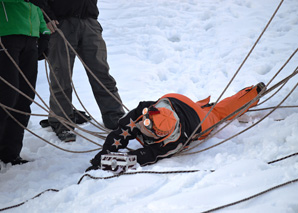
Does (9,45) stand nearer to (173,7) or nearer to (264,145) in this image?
(264,145)

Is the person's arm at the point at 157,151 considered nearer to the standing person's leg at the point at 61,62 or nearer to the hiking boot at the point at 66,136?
the hiking boot at the point at 66,136

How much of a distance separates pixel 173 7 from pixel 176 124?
16.1ft

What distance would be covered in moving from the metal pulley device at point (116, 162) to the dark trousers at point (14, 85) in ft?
2.17

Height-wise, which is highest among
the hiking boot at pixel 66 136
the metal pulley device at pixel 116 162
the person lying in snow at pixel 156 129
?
the person lying in snow at pixel 156 129

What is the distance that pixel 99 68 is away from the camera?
2789mm

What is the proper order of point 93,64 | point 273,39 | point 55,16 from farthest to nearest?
point 273,39, point 93,64, point 55,16

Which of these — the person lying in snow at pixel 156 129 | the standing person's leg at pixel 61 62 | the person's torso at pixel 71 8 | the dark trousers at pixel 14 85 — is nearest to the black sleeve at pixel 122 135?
the person lying in snow at pixel 156 129

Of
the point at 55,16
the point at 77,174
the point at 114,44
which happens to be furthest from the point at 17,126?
the point at 114,44

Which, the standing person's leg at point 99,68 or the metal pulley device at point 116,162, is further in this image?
the standing person's leg at point 99,68

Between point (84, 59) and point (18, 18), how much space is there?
3.17 feet

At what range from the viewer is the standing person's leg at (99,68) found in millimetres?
2758

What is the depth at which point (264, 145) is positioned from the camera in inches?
75.2

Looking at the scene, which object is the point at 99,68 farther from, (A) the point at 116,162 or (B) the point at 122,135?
(A) the point at 116,162

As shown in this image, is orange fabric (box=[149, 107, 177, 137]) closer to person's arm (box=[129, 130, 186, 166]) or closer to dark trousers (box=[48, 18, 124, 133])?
person's arm (box=[129, 130, 186, 166])
